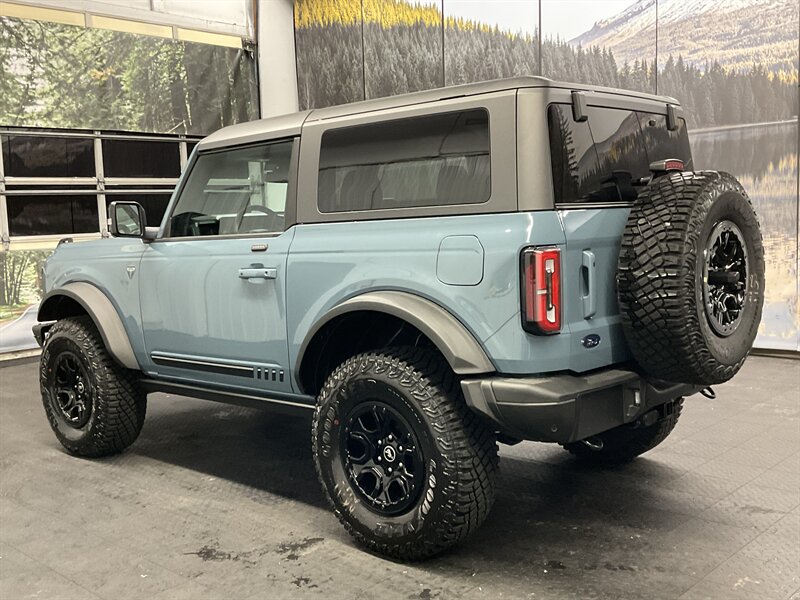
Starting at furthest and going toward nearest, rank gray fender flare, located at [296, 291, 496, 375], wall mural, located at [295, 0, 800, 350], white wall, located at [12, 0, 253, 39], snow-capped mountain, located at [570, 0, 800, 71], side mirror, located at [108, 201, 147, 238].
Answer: white wall, located at [12, 0, 253, 39] → wall mural, located at [295, 0, 800, 350] → snow-capped mountain, located at [570, 0, 800, 71] → side mirror, located at [108, 201, 147, 238] → gray fender flare, located at [296, 291, 496, 375]

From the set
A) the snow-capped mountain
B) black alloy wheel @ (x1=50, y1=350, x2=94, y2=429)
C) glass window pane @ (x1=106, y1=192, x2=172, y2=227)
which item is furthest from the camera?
glass window pane @ (x1=106, y1=192, x2=172, y2=227)

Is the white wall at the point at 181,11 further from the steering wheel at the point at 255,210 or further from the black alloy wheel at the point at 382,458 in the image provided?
the black alloy wheel at the point at 382,458

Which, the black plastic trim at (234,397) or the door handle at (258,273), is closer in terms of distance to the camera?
the door handle at (258,273)

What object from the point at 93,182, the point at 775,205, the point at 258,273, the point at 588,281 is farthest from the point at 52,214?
the point at 588,281

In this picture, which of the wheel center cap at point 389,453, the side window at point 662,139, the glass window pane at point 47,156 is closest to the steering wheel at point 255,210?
the wheel center cap at point 389,453

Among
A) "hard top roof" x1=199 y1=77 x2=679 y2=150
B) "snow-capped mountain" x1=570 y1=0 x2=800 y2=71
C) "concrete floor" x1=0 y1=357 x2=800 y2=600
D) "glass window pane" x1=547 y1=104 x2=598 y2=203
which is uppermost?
"snow-capped mountain" x1=570 y1=0 x2=800 y2=71

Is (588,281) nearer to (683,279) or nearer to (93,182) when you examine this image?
(683,279)

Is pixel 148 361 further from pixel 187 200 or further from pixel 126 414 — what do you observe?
pixel 187 200

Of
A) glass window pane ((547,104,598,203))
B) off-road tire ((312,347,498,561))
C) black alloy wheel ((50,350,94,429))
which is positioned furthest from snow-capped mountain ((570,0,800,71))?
black alloy wheel ((50,350,94,429))

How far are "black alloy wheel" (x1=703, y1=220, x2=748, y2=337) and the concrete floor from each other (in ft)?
3.02

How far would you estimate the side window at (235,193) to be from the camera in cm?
371

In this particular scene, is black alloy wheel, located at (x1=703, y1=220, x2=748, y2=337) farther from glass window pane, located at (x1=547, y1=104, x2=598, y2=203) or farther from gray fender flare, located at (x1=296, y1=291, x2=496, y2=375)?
gray fender flare, located at (x1=296, y1=291, x2=496, y2=375)

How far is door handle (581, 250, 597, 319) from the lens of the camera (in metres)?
2.82

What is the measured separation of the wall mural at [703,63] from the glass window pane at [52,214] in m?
4.71
